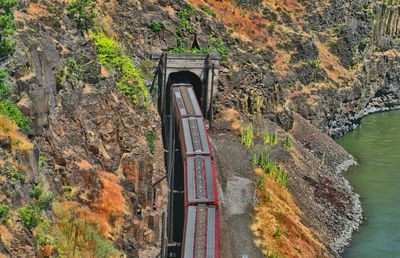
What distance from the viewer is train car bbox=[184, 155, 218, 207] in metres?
42.2

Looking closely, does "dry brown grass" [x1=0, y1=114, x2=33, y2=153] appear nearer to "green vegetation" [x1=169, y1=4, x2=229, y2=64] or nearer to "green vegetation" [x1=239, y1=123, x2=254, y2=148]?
"green vegetation" [x1=239, y1=123, x2=254, y2=148]

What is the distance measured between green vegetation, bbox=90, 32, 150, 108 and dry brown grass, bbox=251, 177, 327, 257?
67.2ft

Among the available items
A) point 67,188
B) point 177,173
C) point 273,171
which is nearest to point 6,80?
point 67,188

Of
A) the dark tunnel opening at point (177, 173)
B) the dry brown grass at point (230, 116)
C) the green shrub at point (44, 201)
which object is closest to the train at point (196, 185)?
the dark tunnel opening at point (177, 173)

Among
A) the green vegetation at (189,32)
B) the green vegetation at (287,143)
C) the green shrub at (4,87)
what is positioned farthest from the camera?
the green vegetation at (189,32)

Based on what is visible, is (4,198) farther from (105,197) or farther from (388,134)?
(388,134)

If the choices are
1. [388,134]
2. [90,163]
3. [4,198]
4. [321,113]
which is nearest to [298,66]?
[321,113]

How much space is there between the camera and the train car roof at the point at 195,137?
163ft

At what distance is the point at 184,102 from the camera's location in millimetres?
61719

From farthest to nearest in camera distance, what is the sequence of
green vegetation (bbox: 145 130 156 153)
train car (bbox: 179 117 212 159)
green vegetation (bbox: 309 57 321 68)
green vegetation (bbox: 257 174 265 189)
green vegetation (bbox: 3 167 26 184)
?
1. green vegetation (bbox: 309 57 321 68)
2. green vegetation (bbox: 145 130 156 153)
3. green vegetation (bbox: 257 174 265 189)
4. train car (bbox: 179 117 212 159)
5. green vegetation (bbox: 3 167 26 184)

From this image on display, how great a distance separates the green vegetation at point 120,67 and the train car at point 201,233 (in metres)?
21.5

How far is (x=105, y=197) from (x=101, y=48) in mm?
23474

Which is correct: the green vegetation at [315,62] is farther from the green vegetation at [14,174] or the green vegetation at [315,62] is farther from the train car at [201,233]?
the green vegetation at [14,174]

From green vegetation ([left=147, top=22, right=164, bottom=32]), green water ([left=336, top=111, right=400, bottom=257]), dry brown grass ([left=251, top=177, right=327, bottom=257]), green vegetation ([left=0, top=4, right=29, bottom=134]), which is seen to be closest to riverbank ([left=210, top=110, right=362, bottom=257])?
dry brown grass ([left=251, top=177, right=327, bottom=257])
